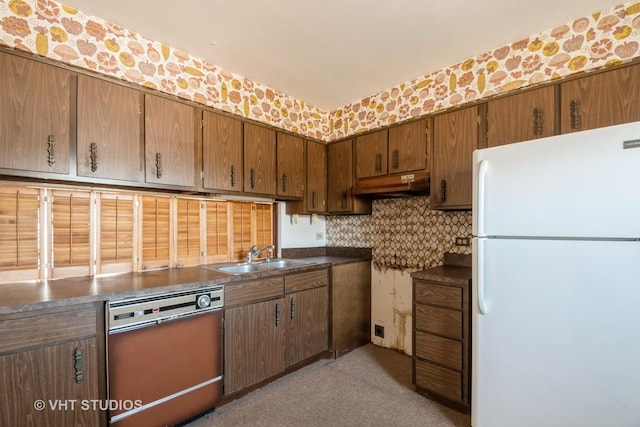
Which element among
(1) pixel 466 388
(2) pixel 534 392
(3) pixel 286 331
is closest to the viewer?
(2) pixel 534 392

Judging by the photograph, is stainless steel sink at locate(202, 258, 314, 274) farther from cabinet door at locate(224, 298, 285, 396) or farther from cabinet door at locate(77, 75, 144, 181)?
cabinet door at locate(77, 75, 144, 181)

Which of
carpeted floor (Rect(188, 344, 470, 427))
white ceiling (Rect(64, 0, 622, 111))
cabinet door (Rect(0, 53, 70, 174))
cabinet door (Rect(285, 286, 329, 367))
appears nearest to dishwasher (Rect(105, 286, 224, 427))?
carpeted floor (Rect(188, 344, 470, 427))

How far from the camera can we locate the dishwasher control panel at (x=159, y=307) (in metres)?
1.63

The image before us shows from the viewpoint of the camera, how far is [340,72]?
2.71 m

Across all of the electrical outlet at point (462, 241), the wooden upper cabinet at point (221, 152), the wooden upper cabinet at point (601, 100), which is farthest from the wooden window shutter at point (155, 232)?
the wooden upper cabinet at point (601, 100)

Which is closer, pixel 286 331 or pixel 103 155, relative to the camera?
pixel 103 155

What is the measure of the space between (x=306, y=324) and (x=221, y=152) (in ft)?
5.40

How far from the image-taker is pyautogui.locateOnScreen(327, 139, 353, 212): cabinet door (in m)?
3.17

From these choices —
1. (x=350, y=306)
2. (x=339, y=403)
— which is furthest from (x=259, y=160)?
(x=339, y=403)

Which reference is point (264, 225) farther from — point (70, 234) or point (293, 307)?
point (70, 234)

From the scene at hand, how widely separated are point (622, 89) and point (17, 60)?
338 centimetres

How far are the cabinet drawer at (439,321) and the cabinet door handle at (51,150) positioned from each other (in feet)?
8.40

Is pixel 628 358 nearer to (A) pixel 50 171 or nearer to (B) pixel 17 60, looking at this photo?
(A) pixel 50 171

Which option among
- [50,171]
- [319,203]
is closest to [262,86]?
[319,203]
